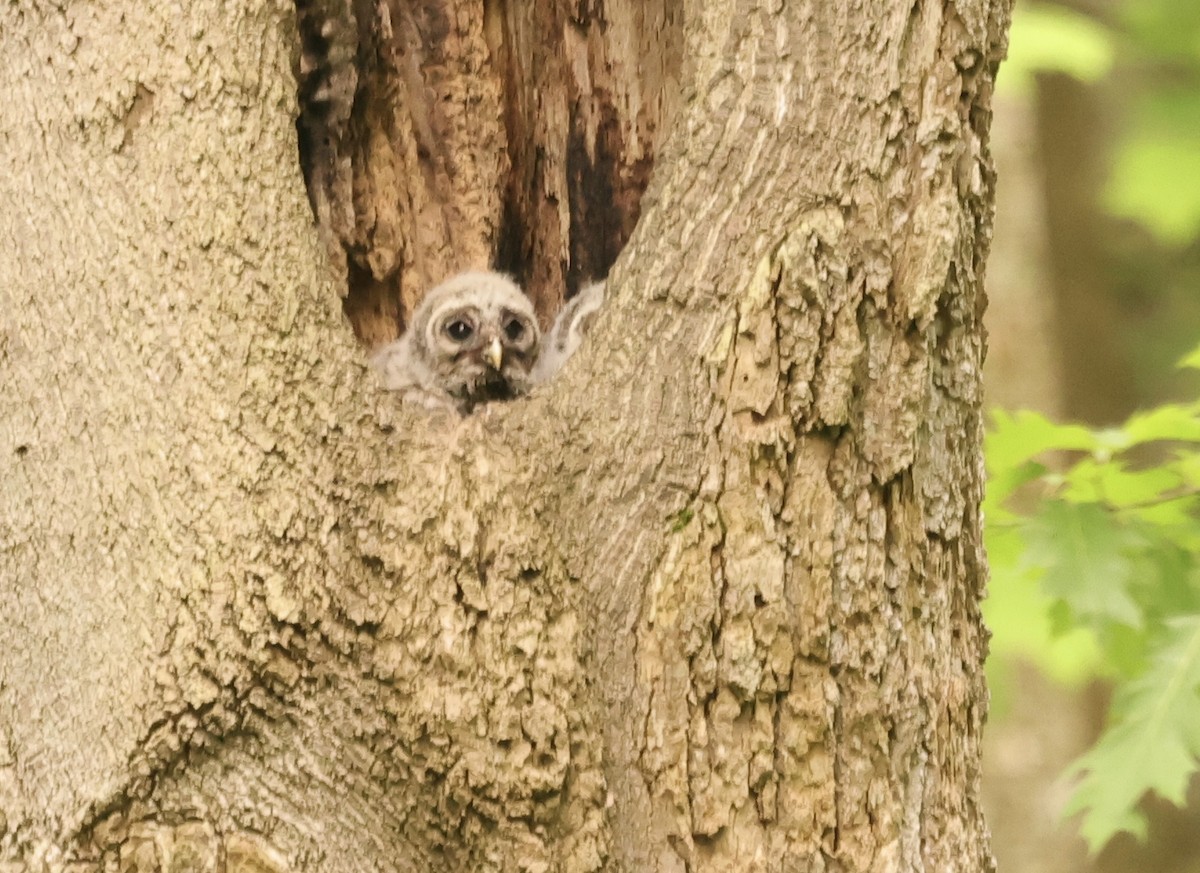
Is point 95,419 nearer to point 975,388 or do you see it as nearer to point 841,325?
point 841,325

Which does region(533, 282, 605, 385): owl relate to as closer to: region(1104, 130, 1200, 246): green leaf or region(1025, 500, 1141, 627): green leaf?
region(1025, 500, 1141, 627): green leaf

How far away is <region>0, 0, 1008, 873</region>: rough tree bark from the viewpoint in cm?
208

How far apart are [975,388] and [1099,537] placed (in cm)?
82

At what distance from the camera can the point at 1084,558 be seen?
9.78 feet

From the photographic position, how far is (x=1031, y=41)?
195 inches

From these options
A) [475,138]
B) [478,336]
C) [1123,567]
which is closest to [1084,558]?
[1123,567]

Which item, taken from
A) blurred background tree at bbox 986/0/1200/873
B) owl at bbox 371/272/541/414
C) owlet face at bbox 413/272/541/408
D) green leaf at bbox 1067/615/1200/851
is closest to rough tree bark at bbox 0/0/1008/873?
green leaf at bbox 1067/615/1200/851

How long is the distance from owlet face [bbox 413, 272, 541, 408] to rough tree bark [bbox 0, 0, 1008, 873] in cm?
122

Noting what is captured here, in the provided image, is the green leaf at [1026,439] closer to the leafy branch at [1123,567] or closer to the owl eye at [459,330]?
the leafy branch at [1123,567]

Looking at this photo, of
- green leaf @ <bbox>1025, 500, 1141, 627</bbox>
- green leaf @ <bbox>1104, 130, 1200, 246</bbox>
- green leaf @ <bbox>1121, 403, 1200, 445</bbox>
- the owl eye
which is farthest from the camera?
green leaf @ <bbox>1104, 130, 1200, 246</bbox>

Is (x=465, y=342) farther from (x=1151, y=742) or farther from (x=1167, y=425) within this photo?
(x=1151, y=742)

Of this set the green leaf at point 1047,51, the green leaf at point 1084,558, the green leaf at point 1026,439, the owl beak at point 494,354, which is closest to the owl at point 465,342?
the owl beak at point 494,354

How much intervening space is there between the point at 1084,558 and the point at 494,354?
5.28 feet

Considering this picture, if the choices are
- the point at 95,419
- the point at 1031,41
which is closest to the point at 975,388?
the point at 95,419
